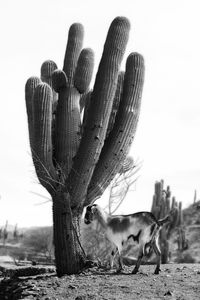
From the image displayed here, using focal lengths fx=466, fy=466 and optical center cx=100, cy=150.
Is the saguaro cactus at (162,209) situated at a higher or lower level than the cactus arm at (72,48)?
lower

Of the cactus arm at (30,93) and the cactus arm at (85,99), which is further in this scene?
the cactus arm at (85,99)

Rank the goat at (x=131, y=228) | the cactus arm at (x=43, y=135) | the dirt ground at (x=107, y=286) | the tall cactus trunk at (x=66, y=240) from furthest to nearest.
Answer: the cactus arm at (x=43, y=135)
the tall cactus trunk at (x=66, y=240)
the goat at (x=131, y=228)
the dirt ground at (x=107, y=286)

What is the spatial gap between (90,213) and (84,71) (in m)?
3.71

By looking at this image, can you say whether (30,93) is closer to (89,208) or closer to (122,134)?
(122,134)

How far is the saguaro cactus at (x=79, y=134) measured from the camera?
32.3ft

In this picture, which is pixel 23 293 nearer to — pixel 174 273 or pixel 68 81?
pixel 174 273

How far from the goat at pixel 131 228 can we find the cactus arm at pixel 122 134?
31.6 inches

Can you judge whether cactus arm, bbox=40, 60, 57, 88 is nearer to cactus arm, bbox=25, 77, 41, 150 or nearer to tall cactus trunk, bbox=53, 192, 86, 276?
cactus arm, bbox=25, 77, 41, 150

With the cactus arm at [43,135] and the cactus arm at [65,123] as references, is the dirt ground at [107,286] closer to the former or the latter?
the cactus arm at [43,135]

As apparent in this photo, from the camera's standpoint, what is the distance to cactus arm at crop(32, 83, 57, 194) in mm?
10062

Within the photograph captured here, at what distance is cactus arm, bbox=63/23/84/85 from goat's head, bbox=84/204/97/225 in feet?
12.5

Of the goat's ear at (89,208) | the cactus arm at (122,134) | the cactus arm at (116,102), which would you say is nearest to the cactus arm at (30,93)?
the cactus arm at (116,102)

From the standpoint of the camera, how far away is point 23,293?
26.3 feet

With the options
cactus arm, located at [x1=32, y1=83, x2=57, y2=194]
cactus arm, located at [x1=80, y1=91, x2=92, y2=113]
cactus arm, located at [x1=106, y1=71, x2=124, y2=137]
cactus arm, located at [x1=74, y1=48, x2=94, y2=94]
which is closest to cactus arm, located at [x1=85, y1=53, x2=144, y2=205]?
cactus arm, located at [x1=106, y1=71, x2=124, y2=137]
